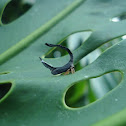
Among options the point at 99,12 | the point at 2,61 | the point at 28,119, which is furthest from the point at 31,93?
the point at 99,12

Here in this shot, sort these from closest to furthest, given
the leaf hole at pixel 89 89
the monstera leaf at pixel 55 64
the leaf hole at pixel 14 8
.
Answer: the monstera leaf at pixel 55 64
the leaf hole at pixel 89 89
the leaf hole at pixel 14 8

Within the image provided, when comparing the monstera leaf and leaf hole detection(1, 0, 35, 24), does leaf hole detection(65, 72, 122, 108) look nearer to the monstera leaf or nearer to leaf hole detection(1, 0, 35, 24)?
the monstera leaf

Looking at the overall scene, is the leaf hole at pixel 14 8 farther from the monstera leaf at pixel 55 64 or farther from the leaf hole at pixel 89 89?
the leaf hole at pixel 89 89

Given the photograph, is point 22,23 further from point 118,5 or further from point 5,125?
point 5,125

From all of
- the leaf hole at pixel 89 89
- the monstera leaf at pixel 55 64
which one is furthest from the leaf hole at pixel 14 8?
the leaf hole at pixel 89 89

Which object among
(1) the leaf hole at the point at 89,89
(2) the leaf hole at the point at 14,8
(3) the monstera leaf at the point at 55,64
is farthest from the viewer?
(2) the leaf hole at the point at 14,8

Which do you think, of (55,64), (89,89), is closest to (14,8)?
(89,89)
